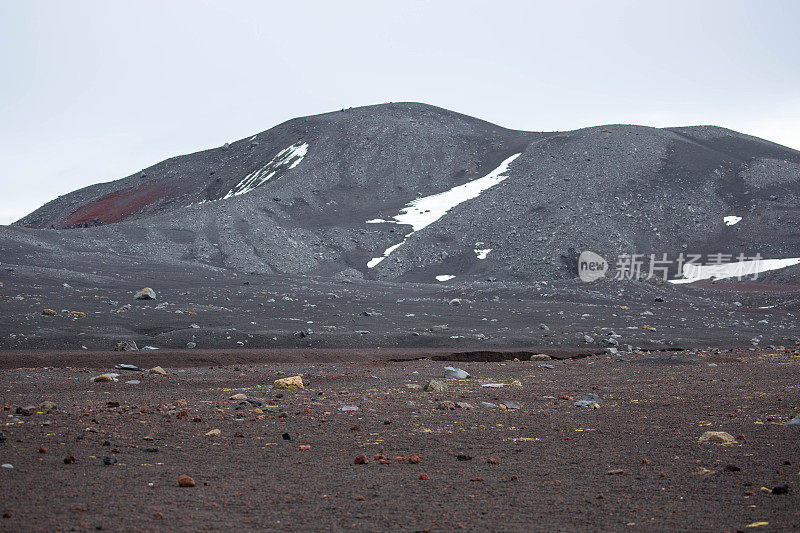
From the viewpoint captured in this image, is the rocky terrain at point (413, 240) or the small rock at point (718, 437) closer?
the small rock at point (718, 437)

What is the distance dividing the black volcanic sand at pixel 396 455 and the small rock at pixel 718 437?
15 centimetres

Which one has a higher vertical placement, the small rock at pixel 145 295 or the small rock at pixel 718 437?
the small rock at pixel 145 295

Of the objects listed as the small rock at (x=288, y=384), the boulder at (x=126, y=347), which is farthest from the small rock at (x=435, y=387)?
the boulder at (x=126, y=347)

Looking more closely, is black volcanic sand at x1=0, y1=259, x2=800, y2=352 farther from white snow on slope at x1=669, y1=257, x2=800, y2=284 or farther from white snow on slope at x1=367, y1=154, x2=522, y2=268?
white snow on slope at x1=367, y1=154, x2=522, y2=268

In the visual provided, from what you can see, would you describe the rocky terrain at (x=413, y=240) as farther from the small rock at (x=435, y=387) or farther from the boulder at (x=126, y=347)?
the small rock at (x=435, y=387)

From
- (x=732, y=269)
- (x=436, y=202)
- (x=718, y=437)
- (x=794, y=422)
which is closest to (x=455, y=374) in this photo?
(x=794, y=422)

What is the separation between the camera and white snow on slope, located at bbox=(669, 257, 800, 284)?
52469mm

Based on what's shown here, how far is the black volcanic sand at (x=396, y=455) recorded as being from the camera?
18.0ft

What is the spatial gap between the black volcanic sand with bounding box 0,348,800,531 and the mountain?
111 ft

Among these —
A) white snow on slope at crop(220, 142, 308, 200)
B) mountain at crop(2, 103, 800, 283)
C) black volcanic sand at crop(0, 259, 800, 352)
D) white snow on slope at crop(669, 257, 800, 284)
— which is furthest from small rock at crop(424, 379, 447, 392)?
white snow on slope at crop(220, 142, 308, 200)

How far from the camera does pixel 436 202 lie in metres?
70.1

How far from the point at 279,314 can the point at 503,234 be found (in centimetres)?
3577

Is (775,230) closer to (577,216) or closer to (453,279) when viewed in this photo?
(577,216)

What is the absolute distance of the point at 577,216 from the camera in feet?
195
